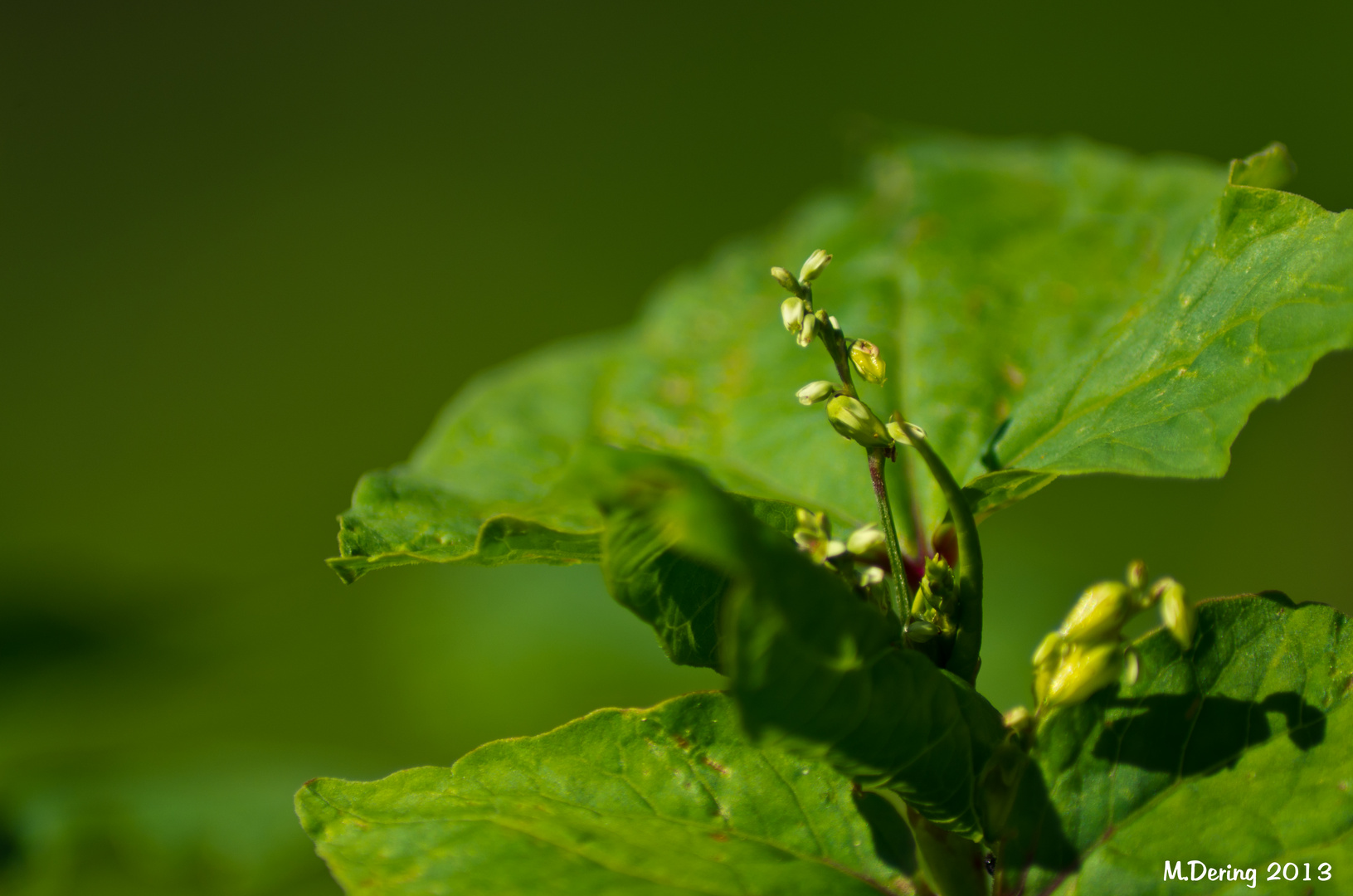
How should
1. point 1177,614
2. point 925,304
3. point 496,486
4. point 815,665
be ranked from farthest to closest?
point 925,304, point 496,486, point 1177,614, point 815,665

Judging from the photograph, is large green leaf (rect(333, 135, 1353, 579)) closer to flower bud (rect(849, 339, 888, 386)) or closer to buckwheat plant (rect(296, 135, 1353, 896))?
buckwheat plant (rect(296, 135, 1353, 896))

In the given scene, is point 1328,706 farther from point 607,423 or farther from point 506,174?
point 506,174

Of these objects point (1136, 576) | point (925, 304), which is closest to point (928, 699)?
point (1136, 576)

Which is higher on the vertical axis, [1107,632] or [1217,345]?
[1217,345]

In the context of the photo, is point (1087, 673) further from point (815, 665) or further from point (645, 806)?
point (645, 806)

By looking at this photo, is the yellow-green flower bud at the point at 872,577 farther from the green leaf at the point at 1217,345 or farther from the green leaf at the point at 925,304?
the green leaf at the point at 925,304

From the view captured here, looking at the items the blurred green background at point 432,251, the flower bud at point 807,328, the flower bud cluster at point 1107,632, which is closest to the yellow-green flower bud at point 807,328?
the flower bud at point 807,328
